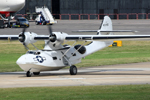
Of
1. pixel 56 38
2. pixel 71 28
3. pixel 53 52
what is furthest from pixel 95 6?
pixel 56 38

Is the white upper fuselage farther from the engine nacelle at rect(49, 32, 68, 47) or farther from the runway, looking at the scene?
the engine nacelle at rect(49, 32, 68, 47)

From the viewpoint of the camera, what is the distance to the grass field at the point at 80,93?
17797 millimetres

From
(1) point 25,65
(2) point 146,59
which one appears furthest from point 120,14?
(1) point 25,65

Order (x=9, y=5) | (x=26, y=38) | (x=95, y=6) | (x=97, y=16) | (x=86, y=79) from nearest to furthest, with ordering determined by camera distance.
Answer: (x=86, y=79), (x=26, y=38), (x=9, y=5), (x=97, y=16), (x=95, y=6)

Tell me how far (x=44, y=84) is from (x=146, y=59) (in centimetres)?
1682

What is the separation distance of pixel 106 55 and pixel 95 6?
6369cm

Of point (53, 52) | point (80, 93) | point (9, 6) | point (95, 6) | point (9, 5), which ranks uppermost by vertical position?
point (95, 6)

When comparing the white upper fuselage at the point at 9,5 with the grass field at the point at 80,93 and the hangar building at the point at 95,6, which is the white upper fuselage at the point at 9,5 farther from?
the grass field at the point at 80,93

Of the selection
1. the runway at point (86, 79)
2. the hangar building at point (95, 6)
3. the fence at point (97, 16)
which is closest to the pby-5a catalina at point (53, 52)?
the runway at point (86, 79)

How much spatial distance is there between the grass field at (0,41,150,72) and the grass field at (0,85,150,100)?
11281 mm

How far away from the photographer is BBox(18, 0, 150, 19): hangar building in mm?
102688

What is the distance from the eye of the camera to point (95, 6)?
104500 mm

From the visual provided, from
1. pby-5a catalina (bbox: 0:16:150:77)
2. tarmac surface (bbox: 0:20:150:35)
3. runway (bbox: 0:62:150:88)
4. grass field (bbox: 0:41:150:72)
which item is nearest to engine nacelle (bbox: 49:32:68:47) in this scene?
pby-5a catalina (bbox: 0:16:150:77)

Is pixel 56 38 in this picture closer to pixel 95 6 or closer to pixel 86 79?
pixel 86 79
